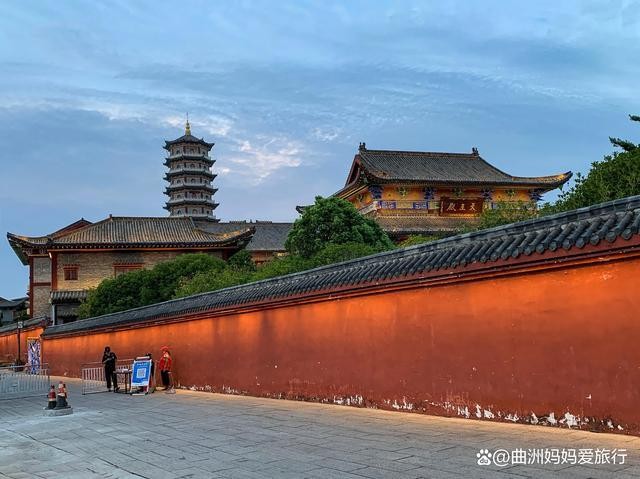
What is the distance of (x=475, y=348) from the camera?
7.92m

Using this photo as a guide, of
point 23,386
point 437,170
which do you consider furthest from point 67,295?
point 437,170

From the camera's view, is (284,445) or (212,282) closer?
(284,445)

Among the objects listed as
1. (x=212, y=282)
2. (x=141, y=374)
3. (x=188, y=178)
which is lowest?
(x=141, y=374)

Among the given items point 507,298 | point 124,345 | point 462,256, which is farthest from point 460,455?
point 124,345

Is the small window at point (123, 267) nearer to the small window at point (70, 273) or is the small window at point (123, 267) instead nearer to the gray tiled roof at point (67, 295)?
the gray tiled roof at point (67, 295)

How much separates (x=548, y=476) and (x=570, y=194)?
1239cm

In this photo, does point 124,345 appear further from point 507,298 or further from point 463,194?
point 463,194

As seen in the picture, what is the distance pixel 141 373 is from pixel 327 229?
31.5 ft

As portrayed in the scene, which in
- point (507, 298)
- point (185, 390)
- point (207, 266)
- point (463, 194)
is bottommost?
point (185, 390)

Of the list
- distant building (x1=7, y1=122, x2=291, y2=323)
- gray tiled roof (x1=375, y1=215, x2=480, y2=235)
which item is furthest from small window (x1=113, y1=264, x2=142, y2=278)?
gray tiled roof (x1=375, y1=215, x2=480, y2=235)

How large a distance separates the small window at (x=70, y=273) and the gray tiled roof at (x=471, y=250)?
24965 millimetres

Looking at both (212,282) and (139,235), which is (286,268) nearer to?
(212,282)

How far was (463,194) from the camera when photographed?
34094 mm

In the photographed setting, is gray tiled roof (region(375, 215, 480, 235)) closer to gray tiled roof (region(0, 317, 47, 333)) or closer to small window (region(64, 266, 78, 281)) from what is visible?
gray tiled roof (region(0, 317, 47, 333))
